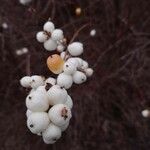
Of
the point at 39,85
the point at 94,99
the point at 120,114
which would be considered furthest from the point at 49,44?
the point at 120,114

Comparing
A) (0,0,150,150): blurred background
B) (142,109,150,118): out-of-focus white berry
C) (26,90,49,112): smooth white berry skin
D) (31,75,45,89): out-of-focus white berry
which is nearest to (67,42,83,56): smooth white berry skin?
(31,75,45,89): out-of-focus white berry

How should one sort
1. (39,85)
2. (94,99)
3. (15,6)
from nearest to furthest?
(39,85)
(94,99)
(15,6)

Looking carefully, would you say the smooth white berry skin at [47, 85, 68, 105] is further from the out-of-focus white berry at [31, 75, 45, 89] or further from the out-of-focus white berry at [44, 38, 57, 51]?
the out-of-focus white berry at [44, 38, 57, 51]

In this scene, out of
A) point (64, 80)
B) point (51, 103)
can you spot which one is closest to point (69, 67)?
point (64, 80)

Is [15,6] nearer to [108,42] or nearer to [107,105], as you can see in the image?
[108,42]

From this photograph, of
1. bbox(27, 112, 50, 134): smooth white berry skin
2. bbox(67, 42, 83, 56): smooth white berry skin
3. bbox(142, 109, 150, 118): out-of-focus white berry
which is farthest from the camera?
bbox(142, 109, 150, 118): out-of-focus white berry

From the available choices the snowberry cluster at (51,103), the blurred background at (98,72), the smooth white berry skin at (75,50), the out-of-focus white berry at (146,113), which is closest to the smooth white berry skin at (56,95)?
the snowberry cluster at (51,103)

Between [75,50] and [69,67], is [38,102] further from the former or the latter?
[75,50]

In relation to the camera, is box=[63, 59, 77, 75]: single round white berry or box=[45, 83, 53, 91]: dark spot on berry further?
box=[63, 59, 77, 75]: single round white berry
